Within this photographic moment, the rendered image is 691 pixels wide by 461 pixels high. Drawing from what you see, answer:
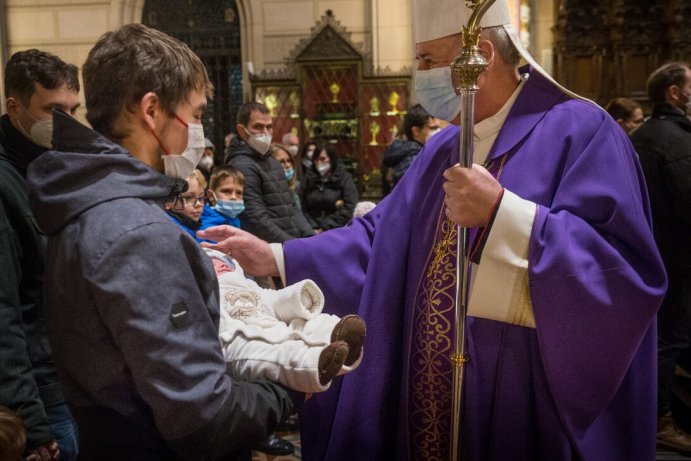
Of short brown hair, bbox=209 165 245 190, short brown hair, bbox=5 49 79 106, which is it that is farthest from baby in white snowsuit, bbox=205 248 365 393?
short brown hair, bbox=209 165 245 190

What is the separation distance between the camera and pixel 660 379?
3955 millimetres

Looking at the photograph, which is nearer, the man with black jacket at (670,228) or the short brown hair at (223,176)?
the man with black jacket at (670,228)

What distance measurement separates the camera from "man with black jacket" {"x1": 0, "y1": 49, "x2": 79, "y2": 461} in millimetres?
1984

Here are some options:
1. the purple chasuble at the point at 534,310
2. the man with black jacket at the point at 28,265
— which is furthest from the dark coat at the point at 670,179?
the man with black jacket at the point at 28,265

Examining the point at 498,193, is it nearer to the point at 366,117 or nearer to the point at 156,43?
the point at 156,43

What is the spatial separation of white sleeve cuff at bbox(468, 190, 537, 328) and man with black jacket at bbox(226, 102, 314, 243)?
2.78 metres

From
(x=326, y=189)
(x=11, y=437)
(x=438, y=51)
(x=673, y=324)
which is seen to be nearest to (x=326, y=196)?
(x=326, y=189)

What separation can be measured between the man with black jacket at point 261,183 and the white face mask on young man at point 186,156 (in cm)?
291

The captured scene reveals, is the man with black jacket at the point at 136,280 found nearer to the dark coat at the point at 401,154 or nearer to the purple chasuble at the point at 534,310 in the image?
the purple chasuble at the point at 534,310

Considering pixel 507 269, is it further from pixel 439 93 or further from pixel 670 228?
pixel 670 228

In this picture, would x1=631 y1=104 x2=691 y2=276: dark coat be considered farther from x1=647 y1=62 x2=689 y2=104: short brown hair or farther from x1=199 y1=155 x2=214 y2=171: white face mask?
x1=199 y1=155 x2=214 y2=171: white face mask

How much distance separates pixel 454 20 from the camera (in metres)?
2.07

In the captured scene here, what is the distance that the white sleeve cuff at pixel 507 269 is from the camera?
5.61 feet

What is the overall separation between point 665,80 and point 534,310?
300cm
